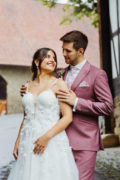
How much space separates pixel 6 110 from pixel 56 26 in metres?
6.75

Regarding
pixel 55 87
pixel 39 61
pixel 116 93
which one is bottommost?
pixel 116 93

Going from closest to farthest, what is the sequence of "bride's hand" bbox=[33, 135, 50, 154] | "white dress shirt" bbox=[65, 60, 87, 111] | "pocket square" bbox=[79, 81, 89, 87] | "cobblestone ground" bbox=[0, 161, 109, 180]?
"bride's hand" bbox=[33, 135, 50, 154]
"pocket square" bbox=[79, 81, 89, 87]
"white dress shirt" bbox=[65, 60, 87, 111]
"cobblestone ground" bbox=[0, 161, 109, 180]

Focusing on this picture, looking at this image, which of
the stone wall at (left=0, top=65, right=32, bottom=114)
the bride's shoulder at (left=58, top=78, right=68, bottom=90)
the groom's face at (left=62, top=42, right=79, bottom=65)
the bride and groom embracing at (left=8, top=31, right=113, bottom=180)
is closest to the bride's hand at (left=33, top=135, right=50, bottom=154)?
the bride and groom embracing at (left=8, top=31, right=113, bottom=180)

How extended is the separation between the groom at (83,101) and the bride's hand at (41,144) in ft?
0.99

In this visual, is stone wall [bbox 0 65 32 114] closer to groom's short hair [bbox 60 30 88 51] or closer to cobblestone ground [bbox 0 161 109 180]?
cobblestone ground [bbox 0 161 109 180]

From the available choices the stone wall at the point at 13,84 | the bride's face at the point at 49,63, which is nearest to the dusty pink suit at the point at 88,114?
the bride's face at the point at 49,63

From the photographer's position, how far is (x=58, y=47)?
19781 mm

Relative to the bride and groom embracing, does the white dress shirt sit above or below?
above

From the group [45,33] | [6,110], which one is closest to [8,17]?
[45,33]

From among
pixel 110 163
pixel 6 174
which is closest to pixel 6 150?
pixel 6 174

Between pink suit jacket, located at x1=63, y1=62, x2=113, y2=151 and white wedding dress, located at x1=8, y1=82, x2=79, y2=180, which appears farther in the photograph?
pink suit jacket, located at x1=63, y1=62, x2=113, y2=151

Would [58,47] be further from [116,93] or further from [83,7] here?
[116,93]

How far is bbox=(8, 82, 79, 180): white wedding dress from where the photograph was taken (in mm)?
2504

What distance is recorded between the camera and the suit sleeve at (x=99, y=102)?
8.43 ft
